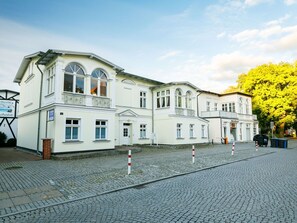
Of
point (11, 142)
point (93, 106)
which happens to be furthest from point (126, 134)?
point (11, 142)

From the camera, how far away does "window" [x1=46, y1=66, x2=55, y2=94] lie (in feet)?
49.2

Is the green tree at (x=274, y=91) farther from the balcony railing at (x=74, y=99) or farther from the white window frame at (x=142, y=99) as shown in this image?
the balcony railing at (x=74, y=99)

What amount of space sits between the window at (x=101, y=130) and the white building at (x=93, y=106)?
0.08 meters

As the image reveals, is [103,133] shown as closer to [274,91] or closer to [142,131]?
[142,131]

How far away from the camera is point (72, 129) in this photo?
47.9ft

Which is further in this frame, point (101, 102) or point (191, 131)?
point (191, 131)

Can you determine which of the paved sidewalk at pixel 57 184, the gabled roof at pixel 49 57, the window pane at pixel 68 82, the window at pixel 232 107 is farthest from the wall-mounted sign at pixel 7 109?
the window at pixel 232 107

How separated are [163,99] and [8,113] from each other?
798 inches

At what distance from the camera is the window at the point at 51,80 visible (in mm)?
14994

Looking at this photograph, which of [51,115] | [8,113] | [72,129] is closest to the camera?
[51,115]

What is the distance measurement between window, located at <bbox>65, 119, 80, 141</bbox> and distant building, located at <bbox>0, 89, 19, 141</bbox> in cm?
1640

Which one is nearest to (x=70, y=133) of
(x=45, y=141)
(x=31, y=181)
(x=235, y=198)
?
(x=45, y=141)

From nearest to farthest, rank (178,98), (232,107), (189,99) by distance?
(178,98)
(189,99)
(232,107)

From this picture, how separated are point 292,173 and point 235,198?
4.98m
